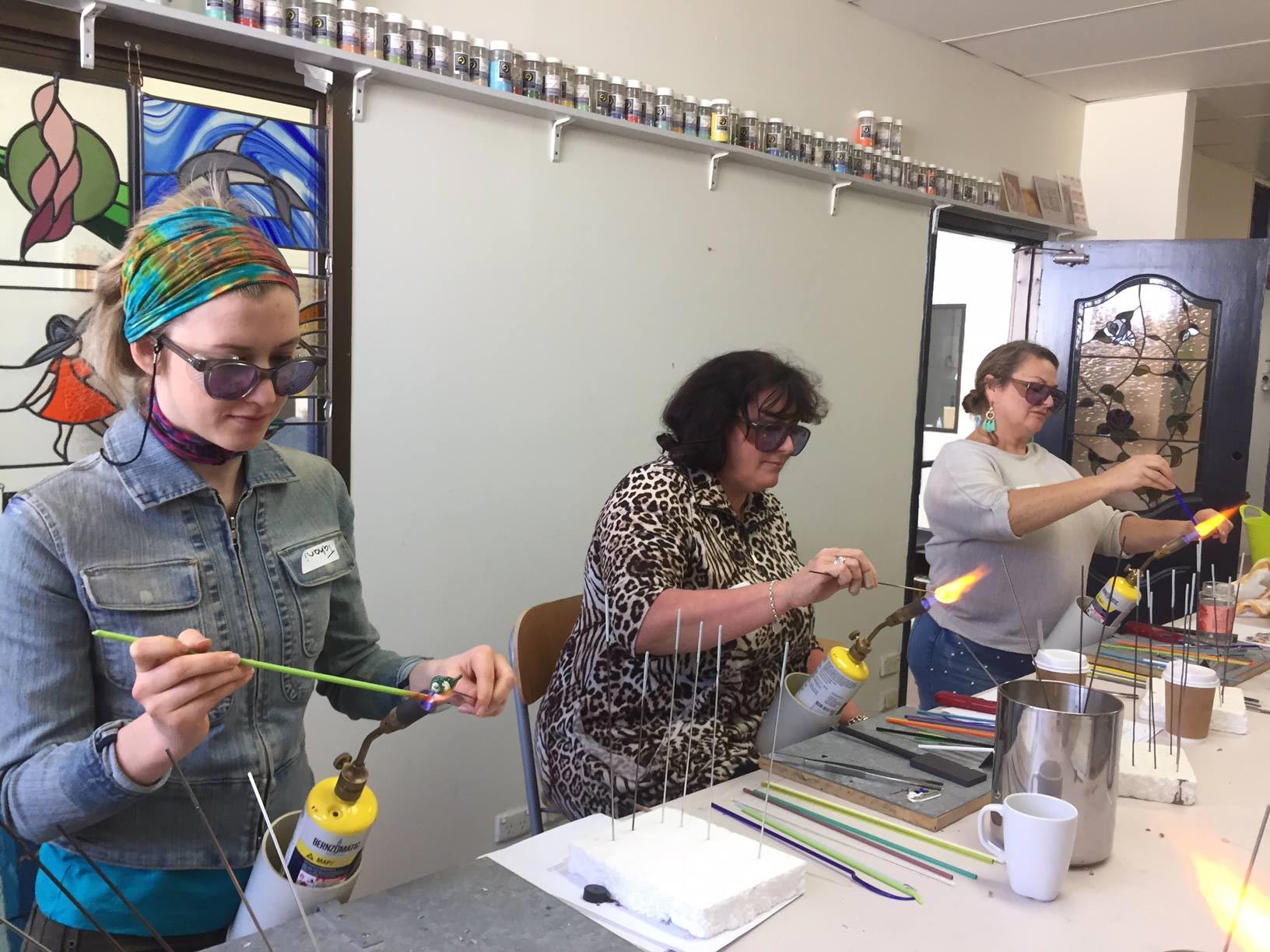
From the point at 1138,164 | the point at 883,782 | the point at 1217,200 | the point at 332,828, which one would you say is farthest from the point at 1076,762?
the point at 1217,200

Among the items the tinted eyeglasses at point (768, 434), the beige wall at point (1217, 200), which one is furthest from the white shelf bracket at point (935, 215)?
the beige wall at point (1217, 200)

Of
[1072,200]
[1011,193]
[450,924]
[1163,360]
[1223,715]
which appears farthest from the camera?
[1072,200]

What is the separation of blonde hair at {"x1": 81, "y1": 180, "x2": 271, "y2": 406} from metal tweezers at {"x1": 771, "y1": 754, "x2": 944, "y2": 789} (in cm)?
111

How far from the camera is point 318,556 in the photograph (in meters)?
1.43

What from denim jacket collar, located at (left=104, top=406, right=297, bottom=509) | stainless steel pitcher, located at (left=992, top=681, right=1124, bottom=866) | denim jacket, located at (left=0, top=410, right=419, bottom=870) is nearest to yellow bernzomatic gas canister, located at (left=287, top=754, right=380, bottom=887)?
denim jacket, located at (left=0, top=410, right=419, bottom=870)

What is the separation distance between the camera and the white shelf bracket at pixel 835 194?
3900mm

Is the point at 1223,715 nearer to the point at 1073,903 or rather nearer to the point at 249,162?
the point at 1073,903

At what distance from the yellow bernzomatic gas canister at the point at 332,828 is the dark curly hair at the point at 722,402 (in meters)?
1.18

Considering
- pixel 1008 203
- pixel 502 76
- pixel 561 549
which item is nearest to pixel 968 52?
pixel 1008 203

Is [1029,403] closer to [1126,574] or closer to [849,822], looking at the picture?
[1126,574]

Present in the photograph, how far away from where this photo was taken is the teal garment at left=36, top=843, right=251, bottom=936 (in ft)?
4.05

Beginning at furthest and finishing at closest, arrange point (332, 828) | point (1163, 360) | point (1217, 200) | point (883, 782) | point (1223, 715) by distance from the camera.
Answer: point (1217, 200) → point (1163, 360) → point (1223, 715) → point (883, 782) → point (332, 828)

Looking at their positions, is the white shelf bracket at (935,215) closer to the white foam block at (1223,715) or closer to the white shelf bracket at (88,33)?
the white foam block at (1223,715)

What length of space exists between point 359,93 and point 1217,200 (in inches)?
252
